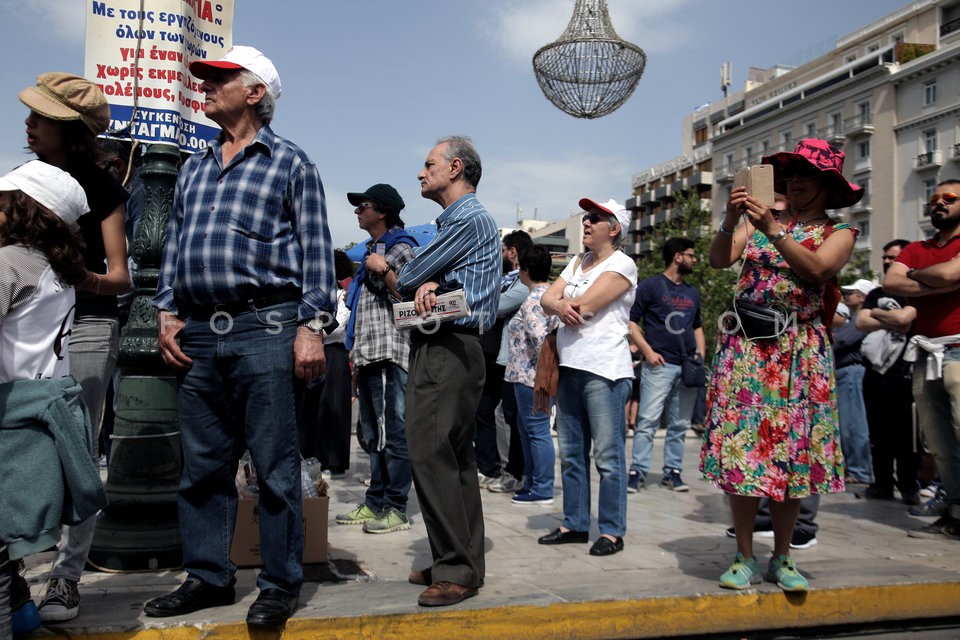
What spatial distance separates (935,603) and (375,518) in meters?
3.29

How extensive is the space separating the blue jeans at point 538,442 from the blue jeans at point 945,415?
→ 263 cm

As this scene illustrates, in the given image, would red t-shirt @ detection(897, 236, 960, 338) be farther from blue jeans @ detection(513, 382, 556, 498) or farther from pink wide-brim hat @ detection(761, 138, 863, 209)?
blue jeans @ detection(513, 382, 556, 498)

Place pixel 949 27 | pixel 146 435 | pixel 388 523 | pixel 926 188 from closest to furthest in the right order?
pixel 146 435 → pixel 388 523 → pixel 926 188 → pixel 949 27

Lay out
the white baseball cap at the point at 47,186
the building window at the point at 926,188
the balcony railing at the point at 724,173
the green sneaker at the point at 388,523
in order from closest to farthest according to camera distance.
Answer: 1. the white baseball cap at the point at 47,186
2. the green sneaker at the point at 388,523
3. the building window at the point at 926,188
4. the balcony railing at the point at 724,173

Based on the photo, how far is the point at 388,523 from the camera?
5473 millimetres

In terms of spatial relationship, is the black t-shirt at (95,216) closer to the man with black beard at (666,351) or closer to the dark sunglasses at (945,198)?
the man with black beard at (666,351)

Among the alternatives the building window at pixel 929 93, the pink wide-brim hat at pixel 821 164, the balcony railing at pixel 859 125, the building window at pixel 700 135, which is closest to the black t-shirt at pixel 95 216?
the pink wide-brim hat at pixel 821 164

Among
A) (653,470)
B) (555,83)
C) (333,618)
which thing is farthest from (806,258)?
(653,470)

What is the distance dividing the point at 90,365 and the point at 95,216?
0.64 metres

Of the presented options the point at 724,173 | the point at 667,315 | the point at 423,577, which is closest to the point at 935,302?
the point at 667,315

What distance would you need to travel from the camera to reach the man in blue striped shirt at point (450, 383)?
3.72 metres

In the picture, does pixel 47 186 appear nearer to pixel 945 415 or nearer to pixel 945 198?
pixel 945 198

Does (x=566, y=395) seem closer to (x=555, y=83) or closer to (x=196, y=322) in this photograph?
(x=196, y=322)

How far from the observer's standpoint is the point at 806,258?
12.4ft
